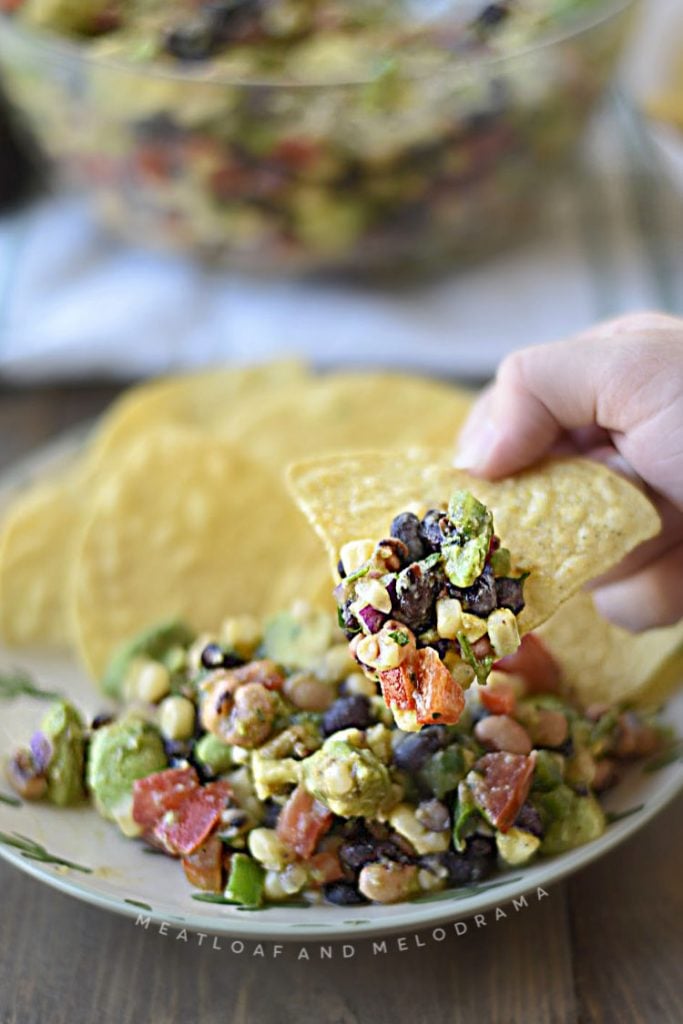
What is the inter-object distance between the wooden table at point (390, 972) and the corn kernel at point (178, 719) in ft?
0.97

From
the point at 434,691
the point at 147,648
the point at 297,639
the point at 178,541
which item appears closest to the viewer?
the point at 434,691

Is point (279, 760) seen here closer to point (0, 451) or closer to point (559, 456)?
point (559, 456)

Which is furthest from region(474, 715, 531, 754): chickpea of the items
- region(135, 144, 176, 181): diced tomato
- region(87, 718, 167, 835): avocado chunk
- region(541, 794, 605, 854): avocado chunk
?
region(135, 144, 176, 181): diced tomato

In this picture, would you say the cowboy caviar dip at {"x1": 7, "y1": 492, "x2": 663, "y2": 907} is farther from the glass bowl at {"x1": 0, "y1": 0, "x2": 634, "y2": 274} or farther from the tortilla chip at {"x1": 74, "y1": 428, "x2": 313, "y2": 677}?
the glass bowl at {"x1": 0, "y1": 0, "x2": 634, "y2": 274}

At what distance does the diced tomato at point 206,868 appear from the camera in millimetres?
1563

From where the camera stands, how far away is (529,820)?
5.06 ft

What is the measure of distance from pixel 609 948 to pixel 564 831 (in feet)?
0.80

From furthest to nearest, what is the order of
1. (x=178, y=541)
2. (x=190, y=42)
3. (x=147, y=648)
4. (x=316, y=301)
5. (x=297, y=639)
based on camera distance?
(x=316, y=301)
(x=190, y=42)
(x=178, y=541)
(x=147, y=648)
(x=297, y=639)

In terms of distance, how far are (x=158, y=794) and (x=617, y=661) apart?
2.39ft

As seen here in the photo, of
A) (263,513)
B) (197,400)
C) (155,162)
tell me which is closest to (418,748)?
(263,513)

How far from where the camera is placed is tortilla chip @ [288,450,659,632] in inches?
57.6

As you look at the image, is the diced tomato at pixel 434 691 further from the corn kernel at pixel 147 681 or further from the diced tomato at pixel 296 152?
the diced tomato at pixel 296 152

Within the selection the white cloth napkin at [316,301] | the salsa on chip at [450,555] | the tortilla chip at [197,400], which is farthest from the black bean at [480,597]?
the white cloth napkin at [316,301]

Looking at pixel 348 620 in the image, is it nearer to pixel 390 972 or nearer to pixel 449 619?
pixel 449 619
